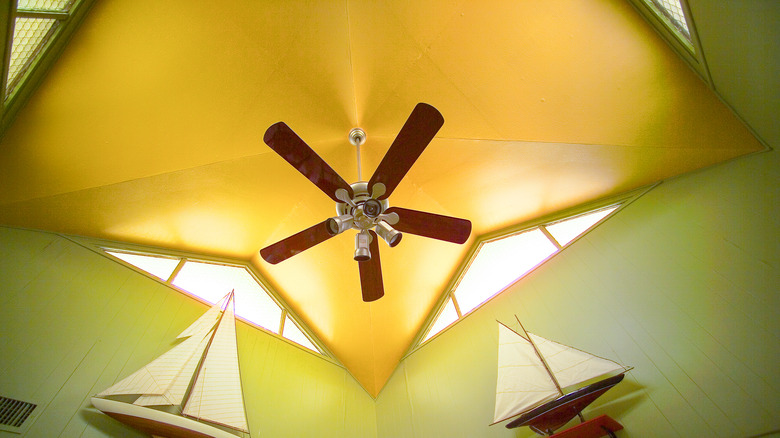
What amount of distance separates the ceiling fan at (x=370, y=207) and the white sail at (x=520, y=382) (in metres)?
1.04

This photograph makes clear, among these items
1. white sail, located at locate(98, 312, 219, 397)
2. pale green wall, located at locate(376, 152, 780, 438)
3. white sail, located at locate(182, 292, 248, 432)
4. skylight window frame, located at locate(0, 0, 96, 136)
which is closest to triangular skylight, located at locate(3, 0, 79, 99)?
skylight window frame, located at locate(0, 0, 96, 136)

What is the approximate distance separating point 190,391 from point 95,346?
77 cm

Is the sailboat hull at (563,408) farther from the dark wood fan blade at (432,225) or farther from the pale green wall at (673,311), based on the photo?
the dark wood fan blade at (432,225)

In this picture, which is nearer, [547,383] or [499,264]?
[547,383]

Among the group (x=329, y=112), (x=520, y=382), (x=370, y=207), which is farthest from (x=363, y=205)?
(x=520, y=382)

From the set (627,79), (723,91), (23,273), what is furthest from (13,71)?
(723,91)

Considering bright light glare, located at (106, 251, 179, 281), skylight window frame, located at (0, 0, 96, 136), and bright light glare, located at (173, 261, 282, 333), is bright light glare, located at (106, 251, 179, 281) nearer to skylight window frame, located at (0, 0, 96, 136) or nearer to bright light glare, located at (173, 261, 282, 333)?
bright light glare, located at (173, 261, 282, 333)

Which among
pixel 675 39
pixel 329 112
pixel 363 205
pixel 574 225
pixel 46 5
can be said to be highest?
pixel 329 112

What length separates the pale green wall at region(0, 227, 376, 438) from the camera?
2.13 metres

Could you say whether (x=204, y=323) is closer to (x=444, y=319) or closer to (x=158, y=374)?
(x=158, y=374)

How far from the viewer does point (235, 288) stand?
3.97 meters

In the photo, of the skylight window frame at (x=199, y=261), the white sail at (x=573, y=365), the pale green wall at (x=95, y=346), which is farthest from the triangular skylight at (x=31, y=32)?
the white sail at (x=573, y=365)

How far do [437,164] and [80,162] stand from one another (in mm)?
3102

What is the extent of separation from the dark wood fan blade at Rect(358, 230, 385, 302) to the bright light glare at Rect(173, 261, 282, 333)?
201cm
